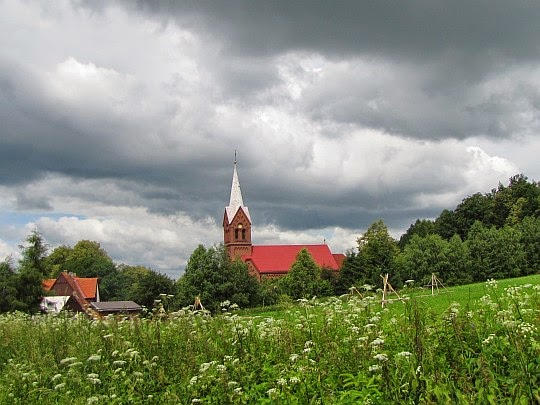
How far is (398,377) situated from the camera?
19.7ft

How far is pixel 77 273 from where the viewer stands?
105 meters

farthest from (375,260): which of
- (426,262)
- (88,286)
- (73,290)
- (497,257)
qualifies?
(88,286)

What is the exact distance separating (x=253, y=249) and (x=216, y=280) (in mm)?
46105

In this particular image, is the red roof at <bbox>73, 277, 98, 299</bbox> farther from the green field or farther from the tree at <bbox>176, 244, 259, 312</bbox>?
the green field

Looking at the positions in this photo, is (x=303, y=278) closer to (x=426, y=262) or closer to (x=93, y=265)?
(x=426, y=262)

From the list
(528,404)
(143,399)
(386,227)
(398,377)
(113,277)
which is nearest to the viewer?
(528,404)

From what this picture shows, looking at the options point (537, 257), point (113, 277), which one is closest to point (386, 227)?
point (537, 257)

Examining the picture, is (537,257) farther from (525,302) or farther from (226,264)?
(525,302)

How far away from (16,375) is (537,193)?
97243 mm

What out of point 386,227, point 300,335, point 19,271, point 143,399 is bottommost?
point 143,399

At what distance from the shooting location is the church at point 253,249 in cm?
10438

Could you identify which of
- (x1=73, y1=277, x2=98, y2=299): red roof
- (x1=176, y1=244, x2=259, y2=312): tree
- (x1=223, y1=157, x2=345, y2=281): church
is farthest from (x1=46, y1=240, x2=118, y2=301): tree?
(x1=176, y1=244, x2=259, y2=312): tree

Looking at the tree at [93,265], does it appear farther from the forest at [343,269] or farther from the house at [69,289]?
the forest at [343,269]

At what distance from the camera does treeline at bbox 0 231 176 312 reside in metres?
51.4
